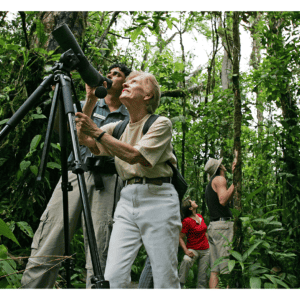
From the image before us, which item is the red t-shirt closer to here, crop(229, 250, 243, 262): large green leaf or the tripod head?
crop(229, 250, 243, 262): large green leaf

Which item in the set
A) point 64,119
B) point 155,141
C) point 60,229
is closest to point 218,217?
point 60,229

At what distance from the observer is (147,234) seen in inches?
64.1

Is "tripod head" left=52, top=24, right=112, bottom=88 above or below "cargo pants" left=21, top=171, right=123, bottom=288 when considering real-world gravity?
above

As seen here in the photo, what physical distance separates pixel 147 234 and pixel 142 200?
189 mm

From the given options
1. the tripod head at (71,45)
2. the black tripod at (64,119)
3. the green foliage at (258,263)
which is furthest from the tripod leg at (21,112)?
the green foliage at (258,263)

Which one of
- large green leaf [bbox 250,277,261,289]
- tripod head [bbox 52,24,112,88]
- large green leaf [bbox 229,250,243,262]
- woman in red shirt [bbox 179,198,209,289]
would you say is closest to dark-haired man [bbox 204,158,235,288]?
woman in red shirt [bbox 179,198,209,289]

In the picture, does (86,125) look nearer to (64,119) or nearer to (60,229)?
(64,119)

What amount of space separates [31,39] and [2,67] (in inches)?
16.8

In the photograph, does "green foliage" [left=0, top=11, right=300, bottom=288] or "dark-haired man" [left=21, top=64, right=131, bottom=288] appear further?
"green foliage" [left=0, top=11, right=300, bottom=288]

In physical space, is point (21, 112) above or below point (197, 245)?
above

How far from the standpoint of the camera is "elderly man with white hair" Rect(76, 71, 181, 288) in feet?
5.15

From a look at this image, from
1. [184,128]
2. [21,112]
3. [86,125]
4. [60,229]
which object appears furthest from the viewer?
[184,128]

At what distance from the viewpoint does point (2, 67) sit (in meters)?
3.06

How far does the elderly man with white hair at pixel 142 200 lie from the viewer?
5.15 feet
